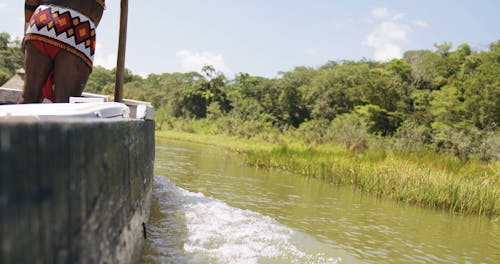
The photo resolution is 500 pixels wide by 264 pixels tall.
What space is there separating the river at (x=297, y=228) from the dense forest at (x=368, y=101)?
478 inches

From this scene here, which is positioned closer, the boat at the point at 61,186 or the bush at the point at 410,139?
the boat at the point at 61,186

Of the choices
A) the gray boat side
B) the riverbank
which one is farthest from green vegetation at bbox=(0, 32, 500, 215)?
the gray boat side

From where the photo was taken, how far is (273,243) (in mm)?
3170

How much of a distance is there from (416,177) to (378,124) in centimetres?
2605

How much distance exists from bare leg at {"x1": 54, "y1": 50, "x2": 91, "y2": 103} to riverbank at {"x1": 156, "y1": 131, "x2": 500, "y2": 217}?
6.17 meters

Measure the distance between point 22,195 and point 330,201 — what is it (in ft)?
20.5

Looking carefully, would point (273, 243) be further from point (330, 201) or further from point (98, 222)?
point (330, 201)

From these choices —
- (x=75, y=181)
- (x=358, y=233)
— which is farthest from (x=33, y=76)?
(x=358, y=233)

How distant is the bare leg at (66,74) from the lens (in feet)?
7.98

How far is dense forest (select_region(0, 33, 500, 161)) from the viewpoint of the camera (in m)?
26.3

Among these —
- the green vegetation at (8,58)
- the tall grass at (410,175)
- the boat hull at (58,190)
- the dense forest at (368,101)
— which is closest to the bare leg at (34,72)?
the boat hull at (58,190)

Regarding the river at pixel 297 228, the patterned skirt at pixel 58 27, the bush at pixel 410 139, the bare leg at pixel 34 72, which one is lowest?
the river at pixel 297 228

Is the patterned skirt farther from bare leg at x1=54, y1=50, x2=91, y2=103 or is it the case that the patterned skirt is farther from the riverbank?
the riverbank

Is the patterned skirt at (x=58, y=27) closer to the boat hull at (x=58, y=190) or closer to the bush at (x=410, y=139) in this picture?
the boat hull at (x=58, y=190)
